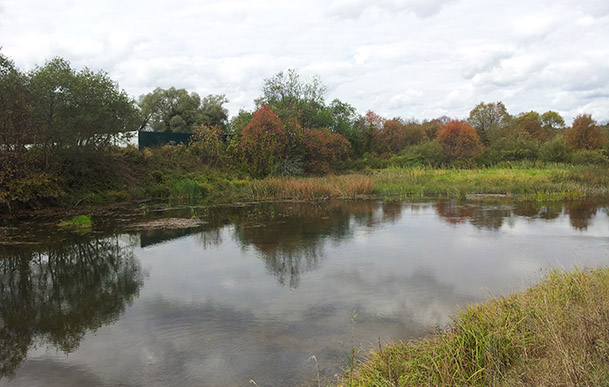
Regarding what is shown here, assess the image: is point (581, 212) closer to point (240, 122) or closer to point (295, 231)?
point (295, 231)

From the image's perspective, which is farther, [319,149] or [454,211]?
[319,149]

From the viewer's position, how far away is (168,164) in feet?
81.7

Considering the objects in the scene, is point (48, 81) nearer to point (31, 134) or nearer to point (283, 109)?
point (31, 134)

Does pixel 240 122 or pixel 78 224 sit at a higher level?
pixel 240 122

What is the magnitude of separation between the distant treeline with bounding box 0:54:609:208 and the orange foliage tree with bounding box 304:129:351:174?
7 centimetres

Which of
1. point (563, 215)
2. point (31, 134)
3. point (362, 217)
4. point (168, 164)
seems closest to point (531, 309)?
point (362, 217)

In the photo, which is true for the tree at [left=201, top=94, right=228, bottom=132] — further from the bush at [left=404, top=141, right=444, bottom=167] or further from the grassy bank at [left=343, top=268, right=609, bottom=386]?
the grassy bank at [left=343, top=268, right=609, bottom=386]

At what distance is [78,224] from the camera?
13359 millimetres

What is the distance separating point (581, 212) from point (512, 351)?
1378 cm

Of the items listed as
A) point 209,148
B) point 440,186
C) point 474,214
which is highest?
point 209,148

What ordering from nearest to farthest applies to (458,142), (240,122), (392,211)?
(392,211), (240,122), (458,142)

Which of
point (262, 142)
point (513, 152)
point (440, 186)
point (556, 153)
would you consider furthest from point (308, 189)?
point (556, 153)

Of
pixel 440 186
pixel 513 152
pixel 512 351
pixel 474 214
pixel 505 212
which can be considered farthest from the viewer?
pixel 513 152

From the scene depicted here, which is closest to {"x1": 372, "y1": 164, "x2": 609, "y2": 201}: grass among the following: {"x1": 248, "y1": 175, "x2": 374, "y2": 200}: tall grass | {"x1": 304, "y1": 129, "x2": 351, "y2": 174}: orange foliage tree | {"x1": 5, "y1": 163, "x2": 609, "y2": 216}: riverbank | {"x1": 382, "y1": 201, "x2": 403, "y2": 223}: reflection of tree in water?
{"x1": 5, "y1": 163, "x2": 609, "y2": 216}: riverbank
